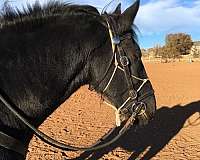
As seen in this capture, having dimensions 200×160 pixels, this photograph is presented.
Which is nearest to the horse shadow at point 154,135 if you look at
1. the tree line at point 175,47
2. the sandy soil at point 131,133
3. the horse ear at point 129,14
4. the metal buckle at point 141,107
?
the sandy soil at point 131,133

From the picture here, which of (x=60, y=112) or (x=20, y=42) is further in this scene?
(x=60, y=112)

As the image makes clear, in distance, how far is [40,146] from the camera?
8.35 meters

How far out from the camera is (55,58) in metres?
3.37

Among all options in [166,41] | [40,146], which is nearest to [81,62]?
[40,146]

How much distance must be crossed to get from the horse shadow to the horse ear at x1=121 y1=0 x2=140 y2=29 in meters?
3.43

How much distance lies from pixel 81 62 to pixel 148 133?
6842 millimetres

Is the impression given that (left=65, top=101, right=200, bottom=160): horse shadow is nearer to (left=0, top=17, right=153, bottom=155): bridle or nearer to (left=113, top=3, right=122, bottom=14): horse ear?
(left=0, top=17, right=153, bottom=155): bridle

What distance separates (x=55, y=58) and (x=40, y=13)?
0.45 metres

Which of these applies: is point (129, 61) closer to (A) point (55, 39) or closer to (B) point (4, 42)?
(A) point (55, 39)

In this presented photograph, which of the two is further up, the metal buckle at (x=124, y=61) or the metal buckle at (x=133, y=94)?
the metal buckle at (x=124, y=61)

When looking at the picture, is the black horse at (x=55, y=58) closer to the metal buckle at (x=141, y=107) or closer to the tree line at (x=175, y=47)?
the metal buckle at (x=141, y=107)

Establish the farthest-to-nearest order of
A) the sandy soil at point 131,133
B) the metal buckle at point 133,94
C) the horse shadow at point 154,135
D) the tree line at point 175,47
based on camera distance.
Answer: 1. the tree line at point 175,47
2. the horse shadow at point 154,135
3. the sandy soil at point 131,133
4. the metal buckle at point 133,94

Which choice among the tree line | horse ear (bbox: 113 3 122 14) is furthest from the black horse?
the tree line

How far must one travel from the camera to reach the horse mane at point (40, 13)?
339cm
